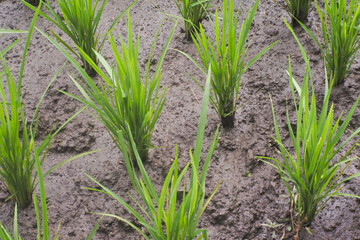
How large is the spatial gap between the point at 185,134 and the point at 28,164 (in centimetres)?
56

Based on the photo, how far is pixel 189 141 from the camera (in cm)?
165

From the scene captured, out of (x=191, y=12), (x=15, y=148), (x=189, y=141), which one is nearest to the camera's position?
(x=15, y=148)

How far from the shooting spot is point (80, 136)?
169cm

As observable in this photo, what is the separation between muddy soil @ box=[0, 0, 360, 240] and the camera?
56.6 inches

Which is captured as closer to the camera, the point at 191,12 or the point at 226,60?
the point at 226,60

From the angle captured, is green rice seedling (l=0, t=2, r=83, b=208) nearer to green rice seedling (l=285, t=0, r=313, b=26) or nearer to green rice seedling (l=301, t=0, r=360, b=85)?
green rice seedling (l=301, t=0, r=360, b=85)

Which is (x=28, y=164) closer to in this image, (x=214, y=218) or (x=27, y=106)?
(x=27, y=106)

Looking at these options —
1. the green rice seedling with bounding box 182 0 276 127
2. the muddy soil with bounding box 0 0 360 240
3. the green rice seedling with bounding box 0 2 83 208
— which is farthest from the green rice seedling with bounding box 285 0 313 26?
the green rice seedling with bounding box 0 2 83 208

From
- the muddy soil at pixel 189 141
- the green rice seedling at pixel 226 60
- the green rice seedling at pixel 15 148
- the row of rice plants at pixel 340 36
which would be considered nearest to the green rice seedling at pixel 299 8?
the muddy soil at pixel 189 141

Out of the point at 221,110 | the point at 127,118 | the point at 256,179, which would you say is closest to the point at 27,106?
the point at 127,118

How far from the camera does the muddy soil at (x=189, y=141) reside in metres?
1.44

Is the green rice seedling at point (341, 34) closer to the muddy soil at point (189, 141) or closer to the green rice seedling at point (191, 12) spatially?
the muddy soil at point (189, 141)

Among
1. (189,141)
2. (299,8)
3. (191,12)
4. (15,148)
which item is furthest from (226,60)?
(15,148)

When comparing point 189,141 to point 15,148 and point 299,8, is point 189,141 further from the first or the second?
point 299,8
